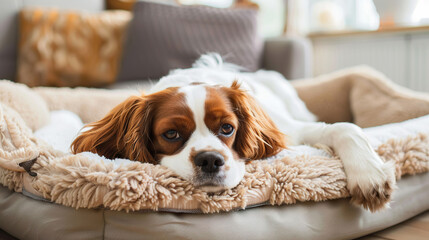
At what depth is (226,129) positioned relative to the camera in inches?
53.2

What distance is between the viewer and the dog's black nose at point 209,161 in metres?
1.16

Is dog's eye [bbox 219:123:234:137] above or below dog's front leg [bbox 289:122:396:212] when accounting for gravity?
above

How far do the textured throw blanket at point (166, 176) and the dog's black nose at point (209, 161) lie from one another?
66mm

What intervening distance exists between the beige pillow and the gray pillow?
160mm

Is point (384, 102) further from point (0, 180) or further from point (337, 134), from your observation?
point (0, 180)

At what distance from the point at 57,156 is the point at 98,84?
191cm

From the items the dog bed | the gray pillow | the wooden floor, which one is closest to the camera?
the dog bed

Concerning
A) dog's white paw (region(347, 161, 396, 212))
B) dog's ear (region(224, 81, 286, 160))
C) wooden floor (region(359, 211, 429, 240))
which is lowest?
wooden floor (region(359, 211, 429, 240))

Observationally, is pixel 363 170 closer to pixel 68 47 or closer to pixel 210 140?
pixel 210 140

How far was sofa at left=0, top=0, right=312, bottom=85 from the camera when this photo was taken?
2980 mm

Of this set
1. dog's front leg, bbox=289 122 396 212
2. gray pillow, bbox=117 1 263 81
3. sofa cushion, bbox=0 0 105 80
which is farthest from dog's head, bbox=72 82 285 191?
sofa cushion, bbox=0 0 105 80

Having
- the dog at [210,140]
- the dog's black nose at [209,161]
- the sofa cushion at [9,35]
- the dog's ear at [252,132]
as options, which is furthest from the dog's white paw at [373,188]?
the sofa cushion at [9,35]

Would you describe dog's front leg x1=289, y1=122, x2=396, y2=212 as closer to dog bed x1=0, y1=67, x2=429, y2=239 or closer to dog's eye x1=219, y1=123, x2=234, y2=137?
dog bed x1=0, y1=67, x2=429, y2=239

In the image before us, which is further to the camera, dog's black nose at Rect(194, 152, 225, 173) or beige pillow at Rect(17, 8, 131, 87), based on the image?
beige pillow at Rect(17, 8, 131, 87)
